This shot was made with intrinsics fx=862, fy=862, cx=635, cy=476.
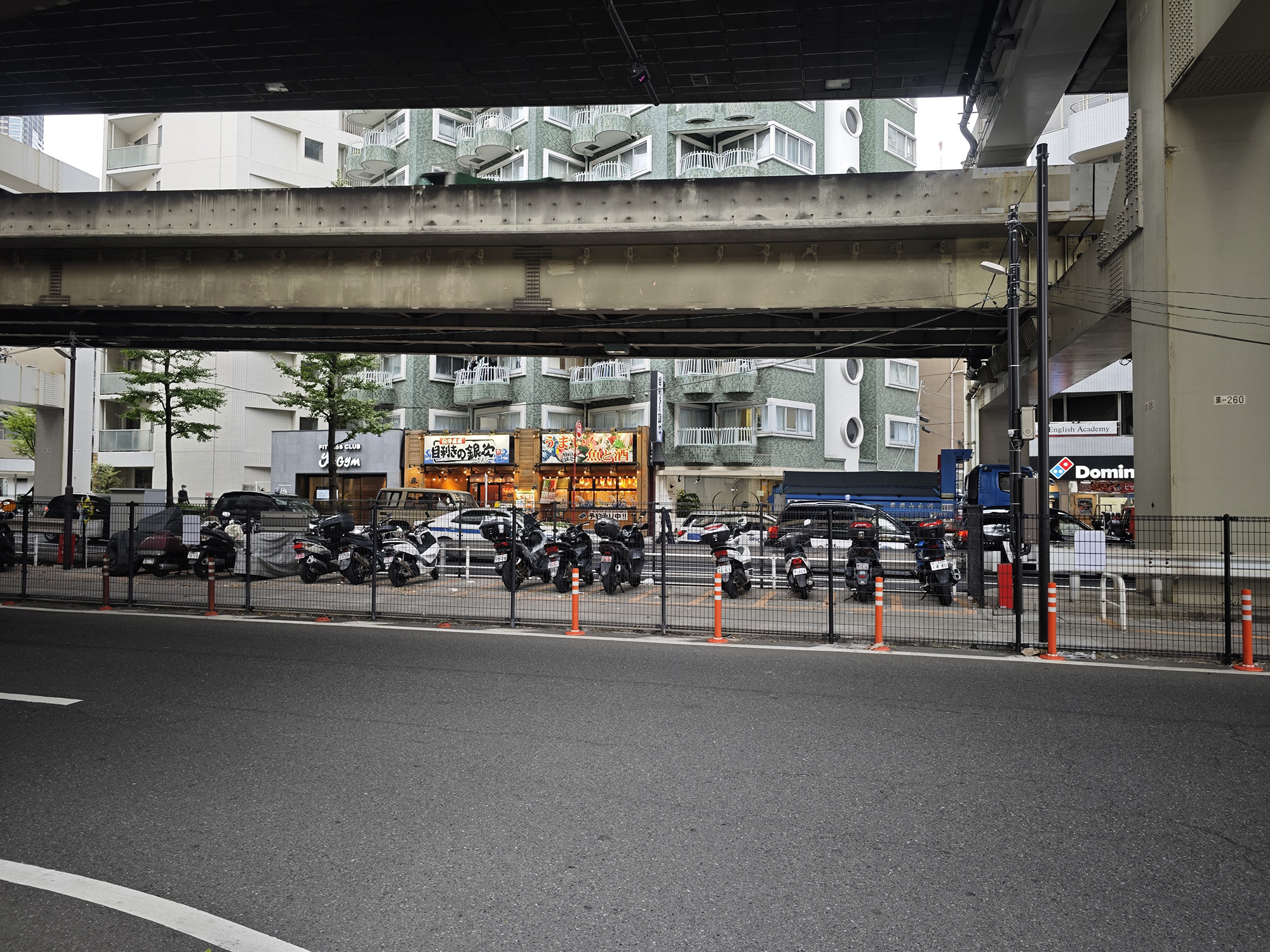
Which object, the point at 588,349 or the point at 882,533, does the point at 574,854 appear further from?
the point at 588,349

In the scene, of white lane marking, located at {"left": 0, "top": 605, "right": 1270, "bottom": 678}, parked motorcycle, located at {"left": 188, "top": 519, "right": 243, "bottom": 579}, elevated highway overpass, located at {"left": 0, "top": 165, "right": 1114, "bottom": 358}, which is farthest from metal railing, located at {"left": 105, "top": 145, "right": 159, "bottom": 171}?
white lane marking, located at {"left": 0, "top": 605, "right": 1270, "bottom": 678}

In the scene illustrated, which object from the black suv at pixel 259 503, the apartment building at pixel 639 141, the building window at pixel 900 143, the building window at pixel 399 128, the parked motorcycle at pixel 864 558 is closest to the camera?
the parked motorcycle at pixel 864 558

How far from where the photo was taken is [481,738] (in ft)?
20.9

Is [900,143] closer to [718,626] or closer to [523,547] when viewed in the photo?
[523,547]

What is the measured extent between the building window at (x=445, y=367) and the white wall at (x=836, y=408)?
2063 centimetres

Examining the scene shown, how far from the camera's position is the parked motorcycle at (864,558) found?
14.3 m

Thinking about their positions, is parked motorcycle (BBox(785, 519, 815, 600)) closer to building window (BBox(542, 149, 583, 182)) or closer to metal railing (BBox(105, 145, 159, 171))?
building window (BBox(542, 149, 583, 182))

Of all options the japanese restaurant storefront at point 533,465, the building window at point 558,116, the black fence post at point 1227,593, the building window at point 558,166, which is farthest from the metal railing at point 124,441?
the black fence post at point 1227,593

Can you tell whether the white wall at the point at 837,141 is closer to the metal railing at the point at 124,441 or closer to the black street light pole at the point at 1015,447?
the black street light pole at the point at 1015,447

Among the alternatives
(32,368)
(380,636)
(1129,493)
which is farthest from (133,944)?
(1129,493)

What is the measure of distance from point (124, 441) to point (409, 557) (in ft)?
139

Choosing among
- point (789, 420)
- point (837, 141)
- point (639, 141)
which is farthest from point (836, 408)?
point (639, 141)

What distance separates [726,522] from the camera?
2053cm

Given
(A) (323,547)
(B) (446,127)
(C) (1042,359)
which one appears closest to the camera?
(C) (1042,359)
